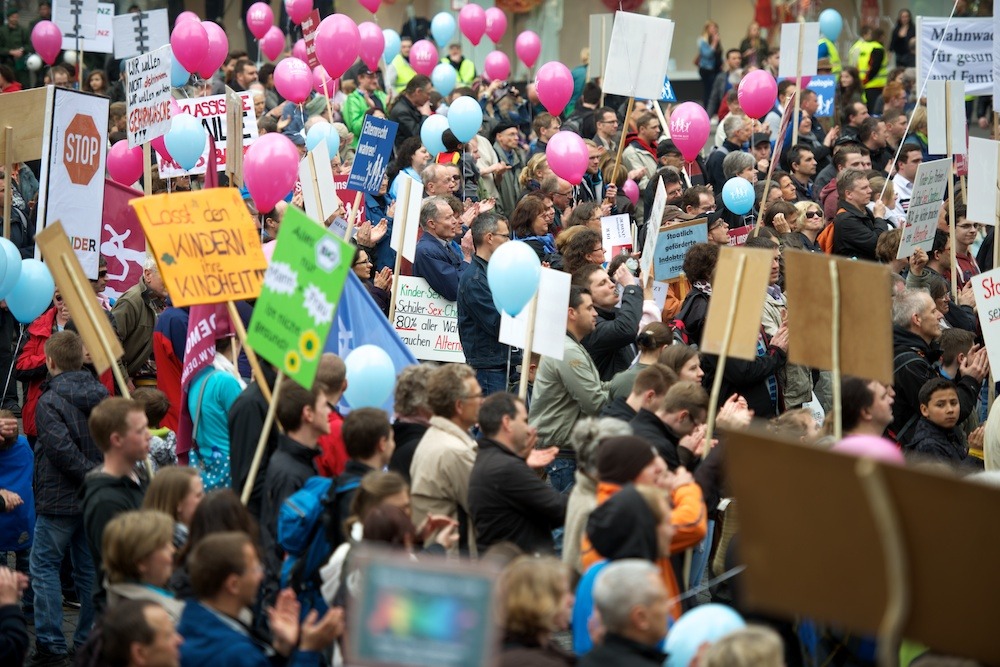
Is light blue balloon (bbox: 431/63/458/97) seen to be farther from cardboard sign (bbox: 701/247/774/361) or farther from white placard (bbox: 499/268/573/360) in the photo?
cardboard sign (bbox: 701/247/774/361)

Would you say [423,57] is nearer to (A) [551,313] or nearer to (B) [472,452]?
(A) [551,313]

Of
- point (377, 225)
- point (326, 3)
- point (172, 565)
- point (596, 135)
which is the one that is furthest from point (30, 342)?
point (326, 3)

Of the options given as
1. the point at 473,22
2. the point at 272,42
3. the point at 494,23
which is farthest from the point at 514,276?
the point at 494,23

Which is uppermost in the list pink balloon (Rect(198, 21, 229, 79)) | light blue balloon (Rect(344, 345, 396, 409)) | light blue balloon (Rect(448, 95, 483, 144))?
pink balloon (Rect(198, 21, 229, 79))

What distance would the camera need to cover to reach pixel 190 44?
12.9 metres

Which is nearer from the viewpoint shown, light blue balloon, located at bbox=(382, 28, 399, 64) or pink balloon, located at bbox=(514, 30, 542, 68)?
light blue balloon, located at bbox=(382, 28, 399, 64)

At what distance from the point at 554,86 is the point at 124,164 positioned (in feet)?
16.0

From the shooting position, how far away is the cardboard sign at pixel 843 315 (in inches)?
219

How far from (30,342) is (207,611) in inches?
Answer: 163

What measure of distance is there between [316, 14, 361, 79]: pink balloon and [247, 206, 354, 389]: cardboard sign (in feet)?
26.5

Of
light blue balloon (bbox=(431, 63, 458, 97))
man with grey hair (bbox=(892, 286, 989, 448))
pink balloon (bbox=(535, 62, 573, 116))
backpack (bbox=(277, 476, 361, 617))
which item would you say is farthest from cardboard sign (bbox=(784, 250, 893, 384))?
light blue balloon (bbox=(431, 63, 458, 97))

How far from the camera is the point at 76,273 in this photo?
6.21m

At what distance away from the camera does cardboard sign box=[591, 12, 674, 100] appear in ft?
39.4

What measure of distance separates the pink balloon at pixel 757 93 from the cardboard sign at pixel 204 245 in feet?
28.6
